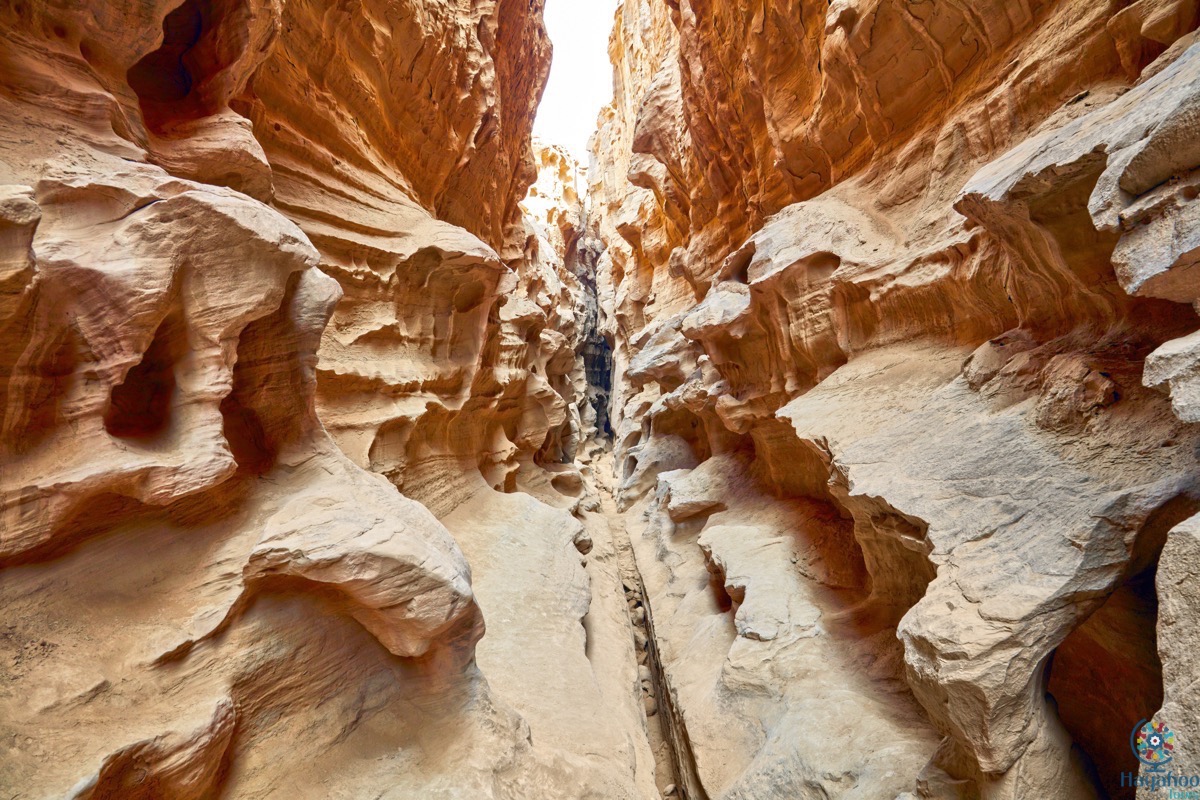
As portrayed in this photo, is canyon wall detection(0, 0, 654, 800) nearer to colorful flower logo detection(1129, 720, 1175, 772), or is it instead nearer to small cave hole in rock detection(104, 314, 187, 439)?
small cave hole in rock detection(104, 314, 187, 439)

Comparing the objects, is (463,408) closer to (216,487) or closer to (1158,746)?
(216,487)

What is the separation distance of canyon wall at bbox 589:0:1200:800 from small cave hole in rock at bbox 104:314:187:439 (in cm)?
620

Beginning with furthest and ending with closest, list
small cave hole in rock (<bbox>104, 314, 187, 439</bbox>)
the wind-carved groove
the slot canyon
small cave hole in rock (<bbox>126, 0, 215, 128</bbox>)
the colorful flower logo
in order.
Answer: the wind-carved groove < small cave hole in rock (<bbox>126, 0, 215, 128</bbox>) < small cave hole in rock (<bbox>104, 314, 187, 439</bbox>) < the slot canyon < the colorful flower logo

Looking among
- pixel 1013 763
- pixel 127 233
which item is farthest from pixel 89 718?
pixel 1013 763

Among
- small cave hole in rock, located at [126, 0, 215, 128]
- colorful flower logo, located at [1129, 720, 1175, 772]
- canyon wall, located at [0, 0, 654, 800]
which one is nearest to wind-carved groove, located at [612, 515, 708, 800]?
canyon wall, located at [0, 0, 654, 800]

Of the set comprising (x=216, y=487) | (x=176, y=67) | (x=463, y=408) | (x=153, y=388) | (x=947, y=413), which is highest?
(x=176, y=67)

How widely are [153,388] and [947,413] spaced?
7.53 m

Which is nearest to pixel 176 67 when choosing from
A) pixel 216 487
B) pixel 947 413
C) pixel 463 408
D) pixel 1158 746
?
pixel 216 487

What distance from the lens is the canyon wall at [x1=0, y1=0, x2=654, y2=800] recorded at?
2.95 meters

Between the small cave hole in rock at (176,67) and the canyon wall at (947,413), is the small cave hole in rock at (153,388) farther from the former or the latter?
the canyon wall at (947,413)

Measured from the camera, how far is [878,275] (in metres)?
7.07

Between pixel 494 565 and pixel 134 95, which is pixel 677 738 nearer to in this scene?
pixel 494 565

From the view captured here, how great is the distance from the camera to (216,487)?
13.0 ft

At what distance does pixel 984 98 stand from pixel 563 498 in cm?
1247
